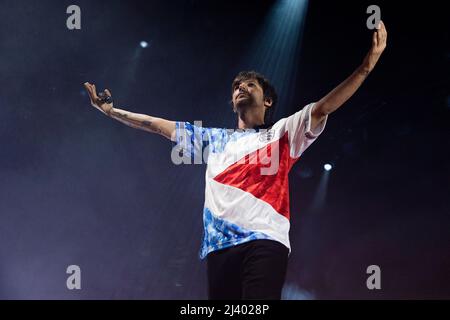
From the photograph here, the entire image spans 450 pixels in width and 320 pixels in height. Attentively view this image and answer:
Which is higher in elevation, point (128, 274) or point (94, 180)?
point (94, 180)

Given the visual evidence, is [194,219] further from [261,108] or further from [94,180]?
[261,108]

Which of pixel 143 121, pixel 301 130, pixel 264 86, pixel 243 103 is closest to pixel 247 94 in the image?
pixel 243 103

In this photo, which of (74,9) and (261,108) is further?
(74,9)

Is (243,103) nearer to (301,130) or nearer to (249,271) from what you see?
(301,130)

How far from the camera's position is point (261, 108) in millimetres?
2738

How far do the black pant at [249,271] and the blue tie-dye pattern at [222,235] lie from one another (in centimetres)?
2

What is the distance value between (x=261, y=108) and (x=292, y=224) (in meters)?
3.34

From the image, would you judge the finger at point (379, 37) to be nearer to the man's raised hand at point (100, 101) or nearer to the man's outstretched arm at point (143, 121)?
the man's outstretched arm at point (143, 121)

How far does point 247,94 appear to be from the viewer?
2.71 m

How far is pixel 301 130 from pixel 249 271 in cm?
73
